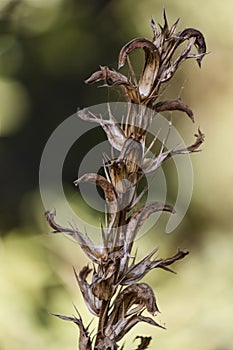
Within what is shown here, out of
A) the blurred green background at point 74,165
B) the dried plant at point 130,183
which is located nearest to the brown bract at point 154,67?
the dried plant at point 130,183

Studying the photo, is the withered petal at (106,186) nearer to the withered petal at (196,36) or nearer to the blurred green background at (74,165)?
the withered petal at (196,36)

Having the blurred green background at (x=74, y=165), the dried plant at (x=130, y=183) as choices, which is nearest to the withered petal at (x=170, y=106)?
the dried plant at (x=130, y=183)

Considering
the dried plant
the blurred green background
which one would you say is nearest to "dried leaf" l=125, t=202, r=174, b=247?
the dried plant

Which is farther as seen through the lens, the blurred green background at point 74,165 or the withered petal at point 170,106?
the blurred green background at point 74,165

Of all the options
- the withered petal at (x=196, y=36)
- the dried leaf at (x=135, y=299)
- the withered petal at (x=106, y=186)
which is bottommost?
the dried leaf at (x=135, y=299)

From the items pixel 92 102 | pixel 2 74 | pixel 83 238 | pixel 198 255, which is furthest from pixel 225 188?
pixel 83 238

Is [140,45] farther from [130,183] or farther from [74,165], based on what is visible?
[74,165]

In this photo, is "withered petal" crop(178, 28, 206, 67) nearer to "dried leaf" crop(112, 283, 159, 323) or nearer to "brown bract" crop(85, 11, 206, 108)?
"brown bract" crop(85, 11, 206, 108)

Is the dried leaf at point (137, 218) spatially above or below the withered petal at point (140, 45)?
below
